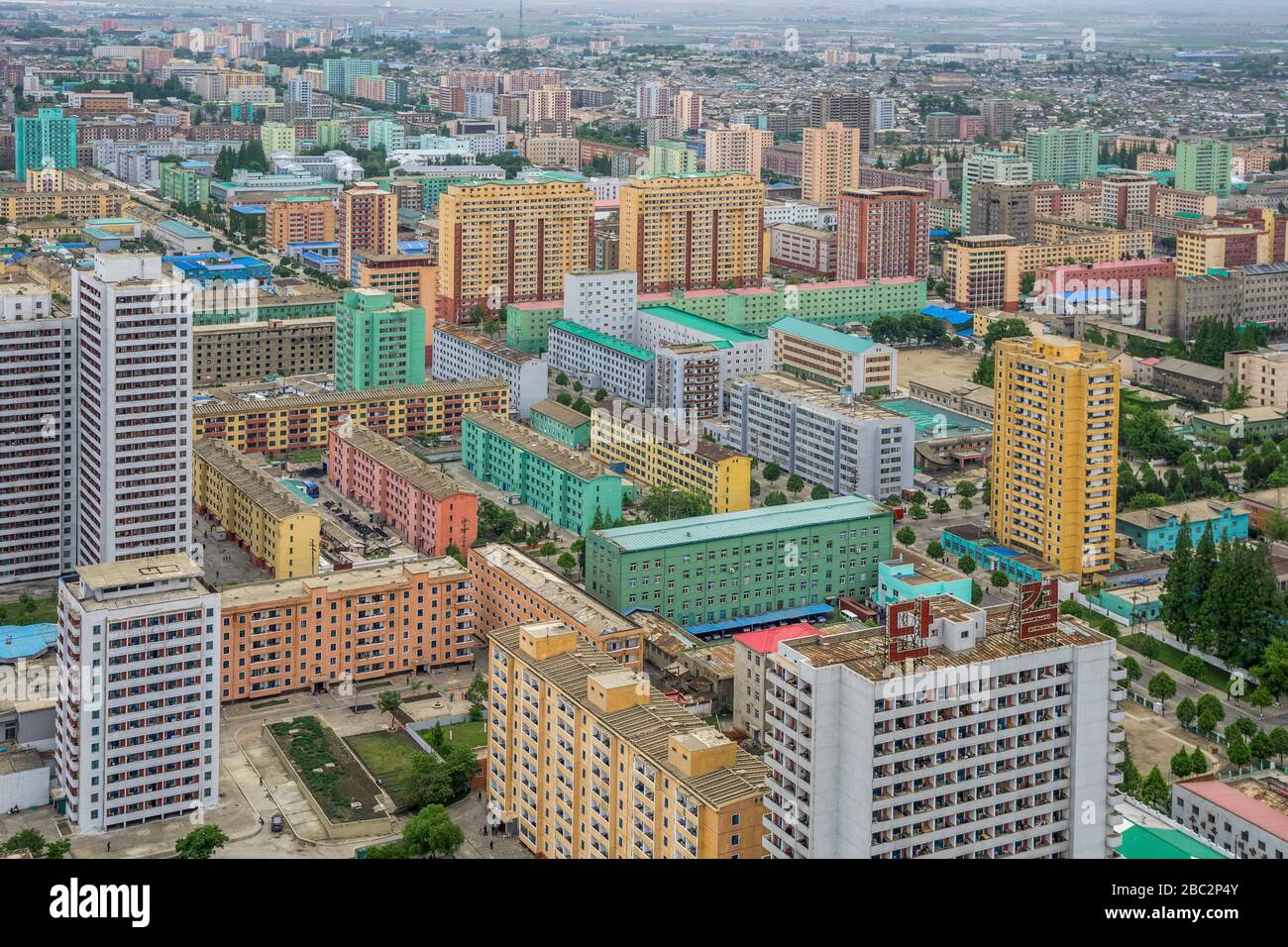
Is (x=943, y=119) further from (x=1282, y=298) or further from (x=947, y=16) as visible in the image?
(x=947, y=16)

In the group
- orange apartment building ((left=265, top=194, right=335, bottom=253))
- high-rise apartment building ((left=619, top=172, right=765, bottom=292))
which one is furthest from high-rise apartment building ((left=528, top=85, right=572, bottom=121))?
high-rise apartment building ((left=619, top=172, right=765, bottom=292))

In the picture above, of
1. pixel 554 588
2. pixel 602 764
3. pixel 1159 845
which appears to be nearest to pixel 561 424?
pixel 554 588

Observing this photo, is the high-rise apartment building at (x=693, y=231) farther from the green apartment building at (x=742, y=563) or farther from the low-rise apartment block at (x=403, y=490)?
the green apartment building at (x=742, y=563)

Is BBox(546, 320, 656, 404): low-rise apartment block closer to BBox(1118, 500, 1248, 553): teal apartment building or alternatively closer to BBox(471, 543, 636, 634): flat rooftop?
BBox(1118, 500, 1248, 553): teal apartment building

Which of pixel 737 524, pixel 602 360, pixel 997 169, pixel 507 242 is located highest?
pixel 997 169

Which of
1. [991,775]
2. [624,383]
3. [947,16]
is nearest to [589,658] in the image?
[991,775]

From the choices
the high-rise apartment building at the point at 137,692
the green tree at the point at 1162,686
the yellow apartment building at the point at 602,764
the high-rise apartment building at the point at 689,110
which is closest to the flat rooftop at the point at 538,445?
the yellow apartment building at the point at 602,764

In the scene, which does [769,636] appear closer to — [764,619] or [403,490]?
[764,619]
